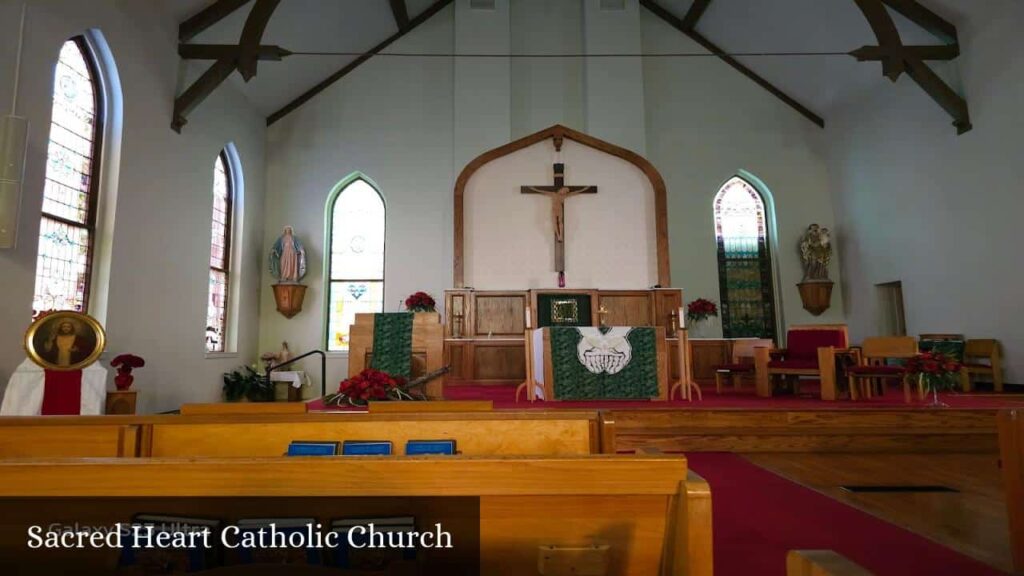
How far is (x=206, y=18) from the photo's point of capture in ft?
20.2

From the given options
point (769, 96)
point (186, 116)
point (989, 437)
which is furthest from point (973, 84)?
point (186, 116)

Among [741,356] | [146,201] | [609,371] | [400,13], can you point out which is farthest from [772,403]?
[400,13]

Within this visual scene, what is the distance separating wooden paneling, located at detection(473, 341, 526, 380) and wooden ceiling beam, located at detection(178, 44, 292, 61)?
4.29m

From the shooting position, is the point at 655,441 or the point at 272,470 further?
the point at 655,441

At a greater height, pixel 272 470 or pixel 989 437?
pixel 272 470

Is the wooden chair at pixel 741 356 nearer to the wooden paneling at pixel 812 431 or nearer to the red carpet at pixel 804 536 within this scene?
the wooden paneling at pixel 812 431

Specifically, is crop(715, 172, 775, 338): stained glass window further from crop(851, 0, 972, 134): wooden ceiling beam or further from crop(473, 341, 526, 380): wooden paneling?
crop(473, 341, 526, 380): wooden paneling

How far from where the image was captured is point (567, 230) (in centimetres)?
820

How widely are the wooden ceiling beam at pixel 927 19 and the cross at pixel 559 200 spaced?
442 centimetres

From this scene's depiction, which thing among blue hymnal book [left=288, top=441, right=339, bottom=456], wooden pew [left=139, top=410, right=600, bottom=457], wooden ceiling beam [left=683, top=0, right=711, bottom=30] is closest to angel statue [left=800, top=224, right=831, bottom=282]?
wooden ceiling beam [left=683, top=0, right=711, bottom=30]

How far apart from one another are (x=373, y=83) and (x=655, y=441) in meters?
7.36

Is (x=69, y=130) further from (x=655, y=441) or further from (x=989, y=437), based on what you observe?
(x=989, y=437)

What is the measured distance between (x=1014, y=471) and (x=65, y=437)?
10.7 ft

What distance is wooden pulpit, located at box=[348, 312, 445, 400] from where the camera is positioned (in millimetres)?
4801
